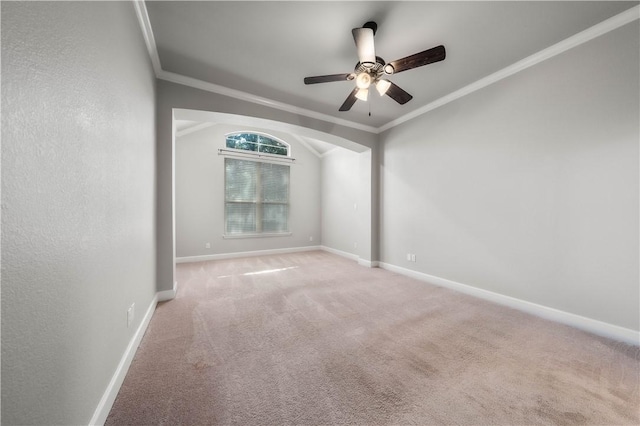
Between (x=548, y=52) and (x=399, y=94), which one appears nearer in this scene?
(x=548, y=52)

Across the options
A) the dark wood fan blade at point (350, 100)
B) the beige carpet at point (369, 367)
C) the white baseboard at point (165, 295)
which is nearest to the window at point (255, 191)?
the white baseboard at point (165, 295)

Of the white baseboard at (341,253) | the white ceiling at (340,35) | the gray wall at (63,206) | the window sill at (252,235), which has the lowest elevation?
the white baseboard at (341,253)

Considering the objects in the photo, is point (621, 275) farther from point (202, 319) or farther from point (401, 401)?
point (202, 319)

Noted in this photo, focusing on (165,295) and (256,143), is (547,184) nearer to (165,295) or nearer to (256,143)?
(165,295)

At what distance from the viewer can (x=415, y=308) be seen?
8.47 ft

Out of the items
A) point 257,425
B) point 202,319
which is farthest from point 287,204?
point 257,425

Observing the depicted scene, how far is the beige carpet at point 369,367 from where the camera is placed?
49.4 inches

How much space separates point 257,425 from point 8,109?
5.26ft

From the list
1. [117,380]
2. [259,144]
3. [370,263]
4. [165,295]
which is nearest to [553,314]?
[370,263]

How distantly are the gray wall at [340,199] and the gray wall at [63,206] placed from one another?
4.42 meters

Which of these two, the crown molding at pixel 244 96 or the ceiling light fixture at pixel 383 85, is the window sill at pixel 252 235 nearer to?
the crown molding at pixel 244 96

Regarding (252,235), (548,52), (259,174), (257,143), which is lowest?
(252,235)

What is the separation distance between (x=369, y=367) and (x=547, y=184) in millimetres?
2600

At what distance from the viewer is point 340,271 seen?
417cm
